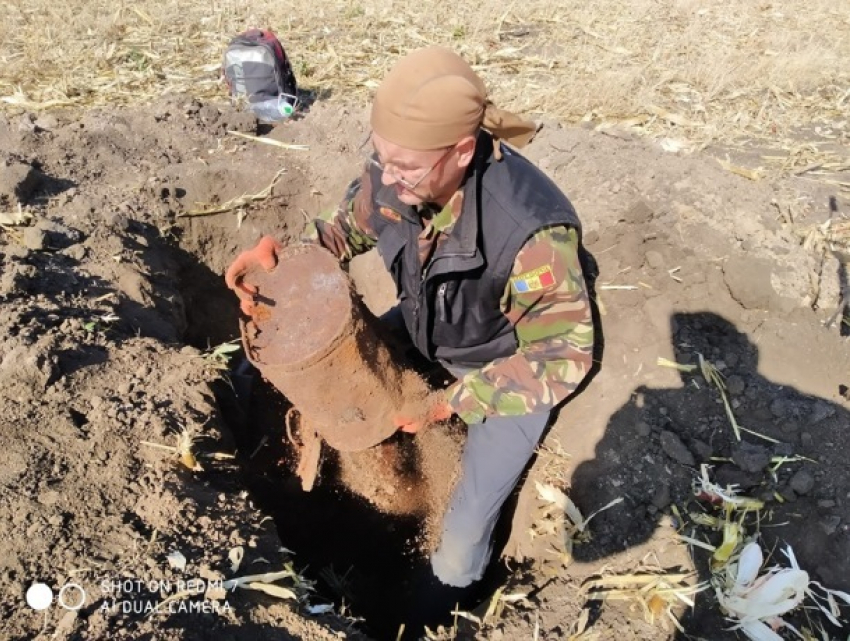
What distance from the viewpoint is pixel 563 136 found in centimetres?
407

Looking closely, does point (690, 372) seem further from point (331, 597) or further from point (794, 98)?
point (794, 98)

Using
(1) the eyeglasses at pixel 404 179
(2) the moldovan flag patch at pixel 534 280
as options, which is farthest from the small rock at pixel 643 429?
(1) the eyeglasses at pixel 404 179

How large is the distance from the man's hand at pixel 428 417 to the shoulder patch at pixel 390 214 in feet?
2.30

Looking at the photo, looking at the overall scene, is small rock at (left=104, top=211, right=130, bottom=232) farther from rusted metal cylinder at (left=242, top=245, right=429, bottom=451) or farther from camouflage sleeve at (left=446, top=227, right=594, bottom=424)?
camouflage sleeve at (left=446, top=227, right=594, bottom=424)

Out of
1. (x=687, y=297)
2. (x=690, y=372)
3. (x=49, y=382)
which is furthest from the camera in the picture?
(x=687, y=297)

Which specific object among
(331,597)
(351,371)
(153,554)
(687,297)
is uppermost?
(351,371)

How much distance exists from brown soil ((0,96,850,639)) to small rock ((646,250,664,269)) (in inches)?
0.4

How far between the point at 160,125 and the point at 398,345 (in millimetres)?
2324

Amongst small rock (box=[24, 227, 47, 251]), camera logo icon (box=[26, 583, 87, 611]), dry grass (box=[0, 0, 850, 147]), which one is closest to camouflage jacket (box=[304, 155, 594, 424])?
camera logo icon (box=[26, 583, 87, 611])

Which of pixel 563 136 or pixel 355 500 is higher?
pixel 563 136

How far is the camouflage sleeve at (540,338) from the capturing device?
2164 millimetres

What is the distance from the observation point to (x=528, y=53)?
6.23 meters

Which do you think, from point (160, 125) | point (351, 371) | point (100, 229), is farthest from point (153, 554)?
point (160, 125)

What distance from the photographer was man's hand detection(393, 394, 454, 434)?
2475 millimetres
